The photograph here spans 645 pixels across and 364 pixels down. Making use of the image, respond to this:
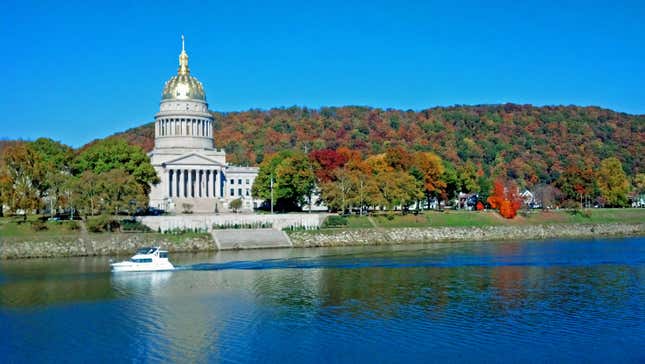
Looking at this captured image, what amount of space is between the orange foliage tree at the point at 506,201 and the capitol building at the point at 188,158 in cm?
3666

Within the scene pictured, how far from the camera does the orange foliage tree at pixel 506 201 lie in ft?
301

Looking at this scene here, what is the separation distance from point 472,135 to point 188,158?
9202cm

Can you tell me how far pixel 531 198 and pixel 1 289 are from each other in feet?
293

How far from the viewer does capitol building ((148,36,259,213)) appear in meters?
102

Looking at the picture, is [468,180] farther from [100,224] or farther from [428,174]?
[100,224]

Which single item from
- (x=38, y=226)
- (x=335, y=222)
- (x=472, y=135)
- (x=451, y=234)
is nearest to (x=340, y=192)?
(x=335, y=222)

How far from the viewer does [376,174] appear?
93312 millimetres

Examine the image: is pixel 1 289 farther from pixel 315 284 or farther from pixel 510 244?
pixel 510 244

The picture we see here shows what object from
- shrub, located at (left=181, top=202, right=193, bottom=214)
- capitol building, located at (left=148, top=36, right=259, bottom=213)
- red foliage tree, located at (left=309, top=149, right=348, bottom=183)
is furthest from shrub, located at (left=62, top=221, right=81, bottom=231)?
red foliage tree, located at (left=309, top=149, right=348, bottom=183)

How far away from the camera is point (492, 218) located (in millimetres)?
89188

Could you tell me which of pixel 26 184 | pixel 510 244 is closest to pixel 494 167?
pixel 510 244

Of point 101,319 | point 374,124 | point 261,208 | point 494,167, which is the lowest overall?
point 101,319

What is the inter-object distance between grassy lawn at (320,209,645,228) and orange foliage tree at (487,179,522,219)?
3.09ft

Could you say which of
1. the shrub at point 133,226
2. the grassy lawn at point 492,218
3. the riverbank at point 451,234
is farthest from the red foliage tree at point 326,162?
the shrub at point 133,226
